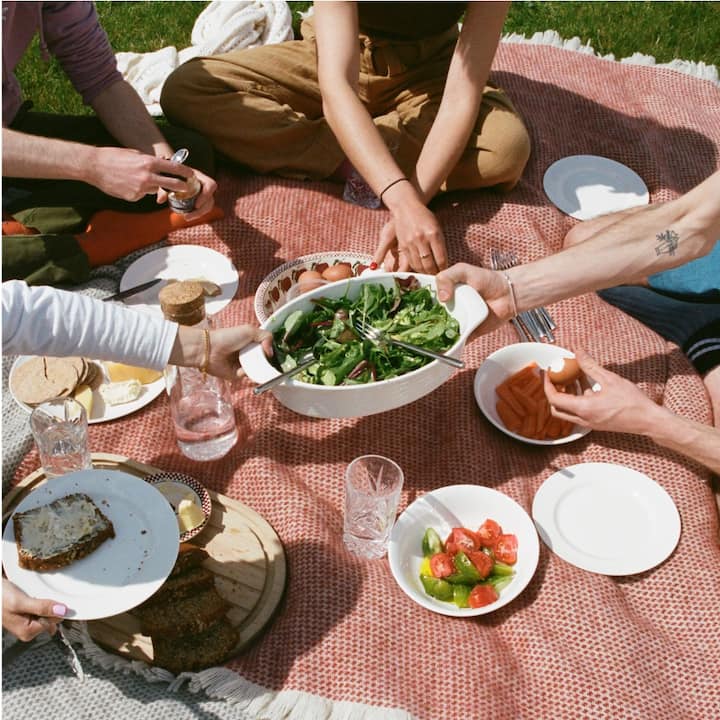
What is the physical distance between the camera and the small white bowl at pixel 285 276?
2.83 meters

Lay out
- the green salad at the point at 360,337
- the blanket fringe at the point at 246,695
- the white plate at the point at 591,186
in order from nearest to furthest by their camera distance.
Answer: the blanket fringe at the point at 246,695
the green salad at the point at 360,337
the white plate at the point at 591,186

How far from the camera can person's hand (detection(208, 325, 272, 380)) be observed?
7.51 ft

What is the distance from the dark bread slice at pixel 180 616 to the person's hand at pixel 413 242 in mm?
1421

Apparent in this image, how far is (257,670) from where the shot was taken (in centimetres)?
221

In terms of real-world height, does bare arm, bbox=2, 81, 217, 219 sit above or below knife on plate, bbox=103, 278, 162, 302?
above

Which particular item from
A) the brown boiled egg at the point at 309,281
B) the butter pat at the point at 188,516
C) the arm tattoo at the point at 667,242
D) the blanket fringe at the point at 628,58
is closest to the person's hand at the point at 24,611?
the butter pat at the point at 188,516

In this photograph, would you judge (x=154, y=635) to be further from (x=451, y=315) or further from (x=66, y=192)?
(x=66, y=192)

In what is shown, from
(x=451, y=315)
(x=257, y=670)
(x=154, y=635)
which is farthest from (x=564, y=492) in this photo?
(x=154, y=635)

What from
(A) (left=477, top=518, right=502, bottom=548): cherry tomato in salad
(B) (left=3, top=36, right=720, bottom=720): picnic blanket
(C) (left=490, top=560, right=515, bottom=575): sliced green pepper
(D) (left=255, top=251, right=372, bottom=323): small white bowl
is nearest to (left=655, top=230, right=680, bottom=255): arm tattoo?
(B) (left=3, top=36, right=720, bottom=720): picnic blanket

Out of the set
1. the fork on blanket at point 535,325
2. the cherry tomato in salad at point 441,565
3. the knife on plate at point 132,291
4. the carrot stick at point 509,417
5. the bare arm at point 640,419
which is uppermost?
the bare arm at point 640,419

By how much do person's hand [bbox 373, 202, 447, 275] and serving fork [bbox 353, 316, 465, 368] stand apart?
1.94 ft

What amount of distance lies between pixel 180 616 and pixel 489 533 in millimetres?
943

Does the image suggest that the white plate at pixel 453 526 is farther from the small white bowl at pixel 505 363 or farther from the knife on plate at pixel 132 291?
the knife on plate at pixel 132 291

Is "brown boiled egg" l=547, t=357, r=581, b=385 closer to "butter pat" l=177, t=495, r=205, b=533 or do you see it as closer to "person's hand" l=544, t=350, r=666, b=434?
"person's hand" l=544, t=350, r=666, b=434
